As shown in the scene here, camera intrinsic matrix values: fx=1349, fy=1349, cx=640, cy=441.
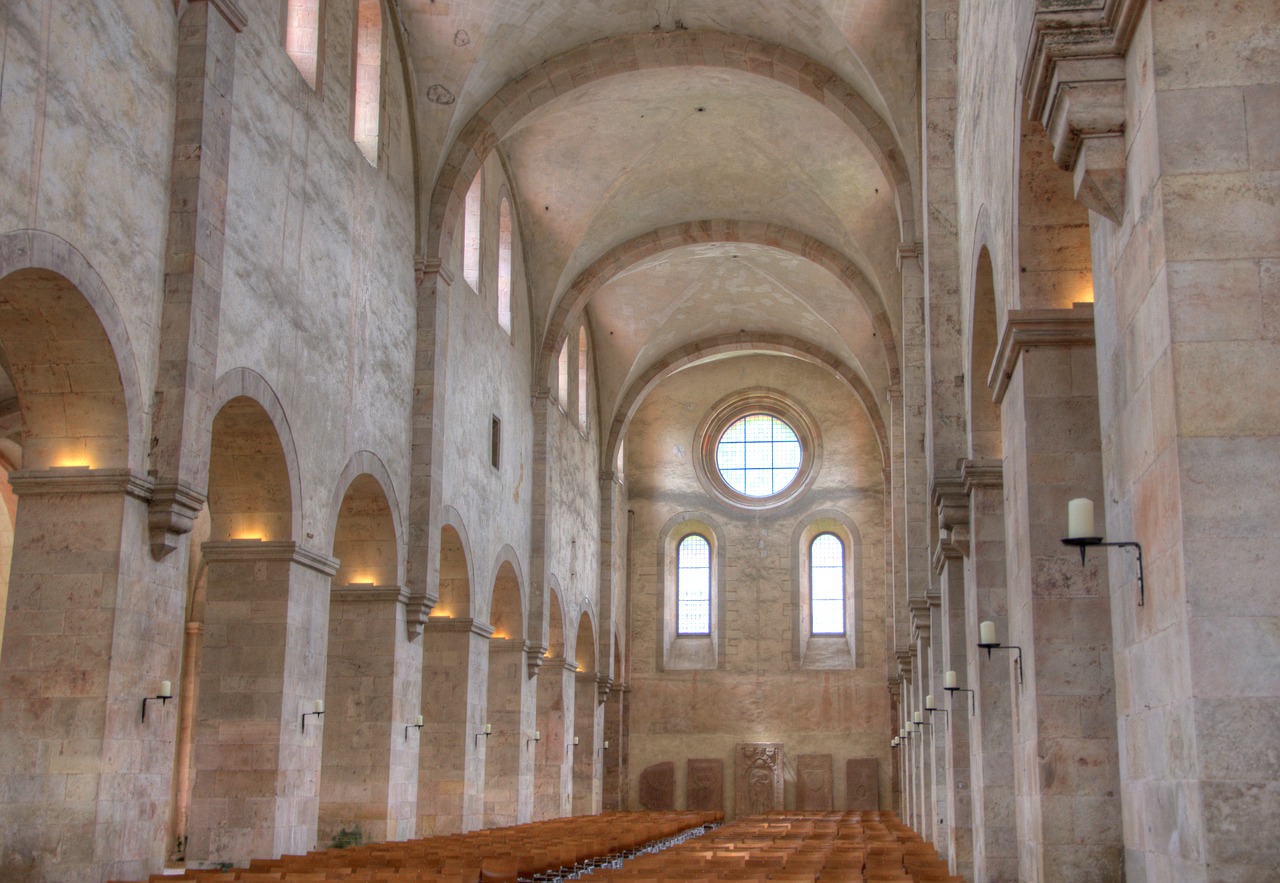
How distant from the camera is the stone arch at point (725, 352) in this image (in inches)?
1378

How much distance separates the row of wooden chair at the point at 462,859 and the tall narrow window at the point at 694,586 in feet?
53.5

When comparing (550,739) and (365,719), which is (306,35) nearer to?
(365,719)

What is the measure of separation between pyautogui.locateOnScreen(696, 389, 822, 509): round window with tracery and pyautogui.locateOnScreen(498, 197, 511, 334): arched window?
14666 mm

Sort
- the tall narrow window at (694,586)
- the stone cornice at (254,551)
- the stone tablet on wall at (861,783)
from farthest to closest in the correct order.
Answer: the tall narrow window at (694,586), the stone tablet on wall at (861,783), the stone cornice at (254,551)

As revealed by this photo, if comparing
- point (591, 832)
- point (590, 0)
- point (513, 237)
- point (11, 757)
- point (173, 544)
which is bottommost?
point (591, 832)

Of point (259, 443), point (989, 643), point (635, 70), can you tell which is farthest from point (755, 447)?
point (989, 643)

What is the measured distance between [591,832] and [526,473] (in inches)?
347

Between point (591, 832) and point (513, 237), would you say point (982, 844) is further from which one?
point (513, 237)

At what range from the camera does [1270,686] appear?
15.1ft

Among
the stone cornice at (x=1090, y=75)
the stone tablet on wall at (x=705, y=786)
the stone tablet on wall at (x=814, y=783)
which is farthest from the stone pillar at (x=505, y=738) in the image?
the stone cornice at (x=1090, y=75)

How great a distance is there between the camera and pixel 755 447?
130 feet

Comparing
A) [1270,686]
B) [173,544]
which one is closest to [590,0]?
[173,544]

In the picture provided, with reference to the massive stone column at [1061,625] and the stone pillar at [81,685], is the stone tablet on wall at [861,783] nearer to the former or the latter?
the stone pillar at [81,685]

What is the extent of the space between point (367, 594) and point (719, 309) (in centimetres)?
1758
